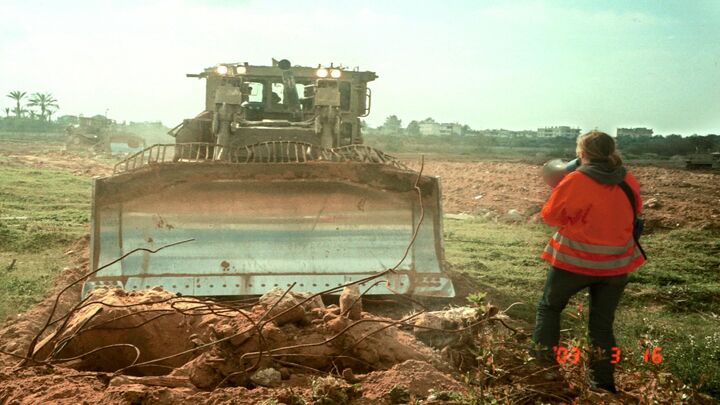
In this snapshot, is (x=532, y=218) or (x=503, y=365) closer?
(x=503, y=365)

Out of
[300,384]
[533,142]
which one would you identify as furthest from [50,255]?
[533,142]

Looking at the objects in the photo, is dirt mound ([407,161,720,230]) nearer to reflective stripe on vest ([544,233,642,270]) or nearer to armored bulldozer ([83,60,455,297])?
armored bulldozer ([83,60,455,297])

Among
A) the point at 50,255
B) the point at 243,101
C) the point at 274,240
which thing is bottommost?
the point at 50,255

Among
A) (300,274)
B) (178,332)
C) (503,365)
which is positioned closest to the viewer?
(503,365)

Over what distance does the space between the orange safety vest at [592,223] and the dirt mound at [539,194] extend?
8.33 metres

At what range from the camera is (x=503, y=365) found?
14.0 ft

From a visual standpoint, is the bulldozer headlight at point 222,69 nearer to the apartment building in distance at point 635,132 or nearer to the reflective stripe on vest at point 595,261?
the reflective stripe on vest at point 595,261

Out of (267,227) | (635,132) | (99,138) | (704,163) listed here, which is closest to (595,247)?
(267,227)

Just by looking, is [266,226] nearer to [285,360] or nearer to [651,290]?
[285,360]

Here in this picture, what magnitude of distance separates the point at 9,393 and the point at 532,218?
11.4 meters

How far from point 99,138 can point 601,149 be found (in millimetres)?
39121

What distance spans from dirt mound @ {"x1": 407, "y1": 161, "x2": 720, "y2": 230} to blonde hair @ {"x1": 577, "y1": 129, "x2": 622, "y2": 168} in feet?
27.4

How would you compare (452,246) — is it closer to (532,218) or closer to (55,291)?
(532,218)

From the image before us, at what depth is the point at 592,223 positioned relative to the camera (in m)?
4.68
